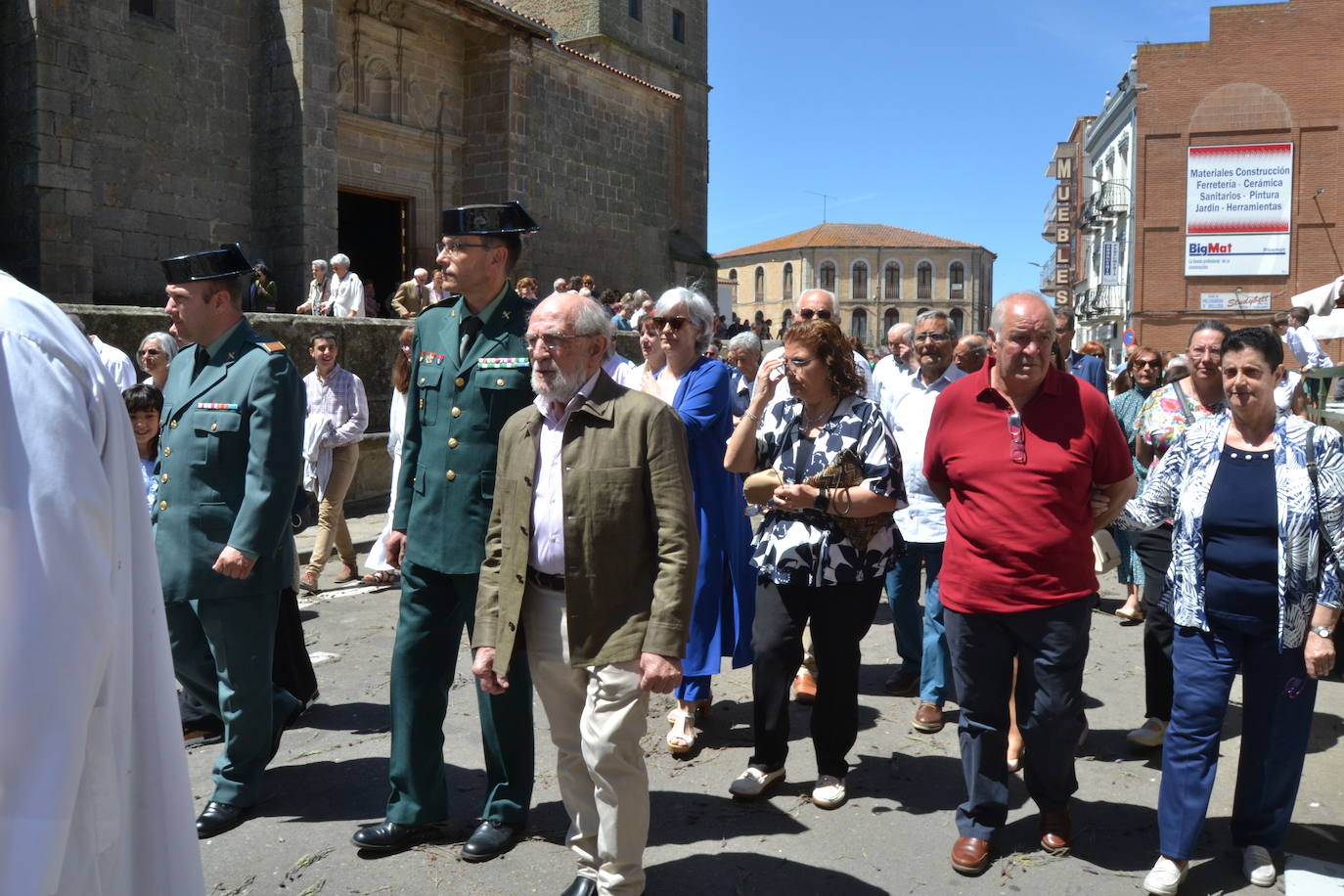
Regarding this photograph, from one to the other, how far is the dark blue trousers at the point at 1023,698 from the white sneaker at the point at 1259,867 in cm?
56

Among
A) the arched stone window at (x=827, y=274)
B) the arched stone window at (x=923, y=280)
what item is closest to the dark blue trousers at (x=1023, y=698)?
the arched stone window at (x=827, y=274)

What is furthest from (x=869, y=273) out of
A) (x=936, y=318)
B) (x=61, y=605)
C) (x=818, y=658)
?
(x=61, y=605)

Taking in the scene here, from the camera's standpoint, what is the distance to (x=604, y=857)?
3180mm

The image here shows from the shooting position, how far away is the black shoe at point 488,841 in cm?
361

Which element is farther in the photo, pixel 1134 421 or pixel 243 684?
pixel 1134 421

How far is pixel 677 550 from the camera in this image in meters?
3.13

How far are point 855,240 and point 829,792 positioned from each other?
299 feet

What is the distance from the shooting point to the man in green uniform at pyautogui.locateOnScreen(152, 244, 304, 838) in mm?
3939

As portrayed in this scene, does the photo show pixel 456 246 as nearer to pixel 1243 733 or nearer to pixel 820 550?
pixel 820 550

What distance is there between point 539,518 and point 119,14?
15.6 metres

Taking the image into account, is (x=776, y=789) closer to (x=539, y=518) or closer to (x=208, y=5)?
(x=539, y=518)

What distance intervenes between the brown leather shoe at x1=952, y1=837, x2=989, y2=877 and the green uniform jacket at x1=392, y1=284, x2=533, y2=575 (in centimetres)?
186

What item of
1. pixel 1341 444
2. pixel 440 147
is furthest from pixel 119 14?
pixel 1341 444

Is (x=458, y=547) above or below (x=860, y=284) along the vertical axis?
below
